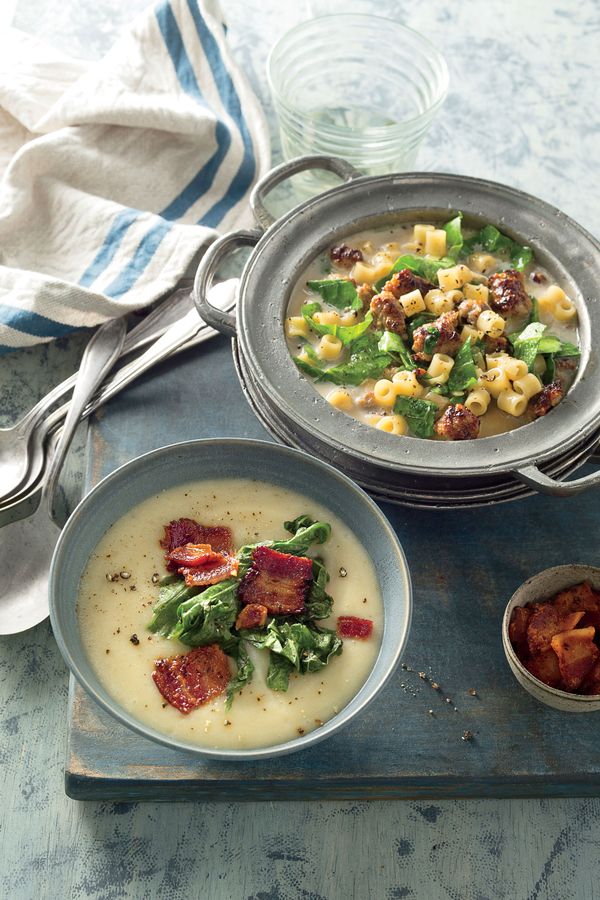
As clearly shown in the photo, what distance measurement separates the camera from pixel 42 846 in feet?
7.93

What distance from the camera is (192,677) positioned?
227 centimetres

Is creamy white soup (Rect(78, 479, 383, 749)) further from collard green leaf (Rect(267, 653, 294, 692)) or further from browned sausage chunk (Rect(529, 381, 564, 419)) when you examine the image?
browned sausage chunk (Rect(529, 381, 564, 419))

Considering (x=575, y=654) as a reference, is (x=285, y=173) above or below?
above

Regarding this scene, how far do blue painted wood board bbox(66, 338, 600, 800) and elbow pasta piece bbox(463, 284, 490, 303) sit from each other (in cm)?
64

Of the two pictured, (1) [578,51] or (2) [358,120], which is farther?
(1) [578,51]

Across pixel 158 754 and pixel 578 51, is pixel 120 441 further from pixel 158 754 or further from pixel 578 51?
pixel 578 51

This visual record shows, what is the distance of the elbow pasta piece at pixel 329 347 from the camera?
2.82m

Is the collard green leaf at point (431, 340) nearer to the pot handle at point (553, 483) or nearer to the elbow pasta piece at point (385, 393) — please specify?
the elbow pasta piece at point (385, 393)

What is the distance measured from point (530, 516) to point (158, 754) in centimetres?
124

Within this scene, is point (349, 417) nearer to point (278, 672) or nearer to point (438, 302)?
point (438, 302)

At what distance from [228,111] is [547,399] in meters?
1.81

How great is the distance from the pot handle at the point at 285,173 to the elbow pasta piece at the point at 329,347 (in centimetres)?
51

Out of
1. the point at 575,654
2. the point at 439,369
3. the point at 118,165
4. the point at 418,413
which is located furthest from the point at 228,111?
the point at 575,654

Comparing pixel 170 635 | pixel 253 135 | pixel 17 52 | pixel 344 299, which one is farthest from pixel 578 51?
pixel 170 635
